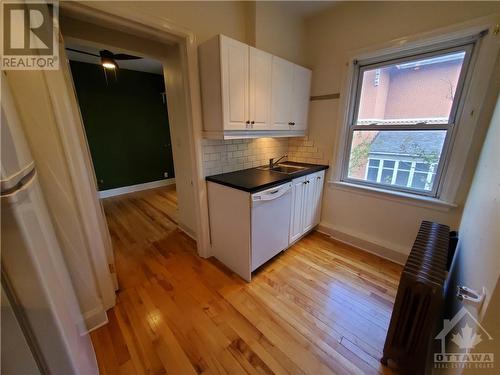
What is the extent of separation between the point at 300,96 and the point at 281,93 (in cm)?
36

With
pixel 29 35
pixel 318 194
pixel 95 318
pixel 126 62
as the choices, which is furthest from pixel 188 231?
pixel 126 62

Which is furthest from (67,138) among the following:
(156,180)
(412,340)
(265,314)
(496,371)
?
(156,180)

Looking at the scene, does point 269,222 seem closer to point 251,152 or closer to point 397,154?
point 251,152

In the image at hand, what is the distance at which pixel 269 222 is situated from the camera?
1902mm

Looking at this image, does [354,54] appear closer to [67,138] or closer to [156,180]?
[67,138]

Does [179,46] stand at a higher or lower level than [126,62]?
Result: lower

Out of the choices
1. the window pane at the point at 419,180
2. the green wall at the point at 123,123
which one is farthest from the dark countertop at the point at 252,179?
the green wall at the point at 123,123

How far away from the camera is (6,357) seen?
564 millimetres

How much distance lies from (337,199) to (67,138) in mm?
2685

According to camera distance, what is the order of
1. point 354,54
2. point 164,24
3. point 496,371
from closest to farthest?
point 496,371 < point 164,24 < point 354,54

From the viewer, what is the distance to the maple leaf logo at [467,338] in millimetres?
702

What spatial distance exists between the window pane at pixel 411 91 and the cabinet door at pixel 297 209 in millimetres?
1036

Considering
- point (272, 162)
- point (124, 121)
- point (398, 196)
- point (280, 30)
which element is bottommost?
point (398, 196)

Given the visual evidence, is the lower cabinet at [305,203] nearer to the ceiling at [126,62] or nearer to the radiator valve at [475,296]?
the radiator valve at [475,296]
